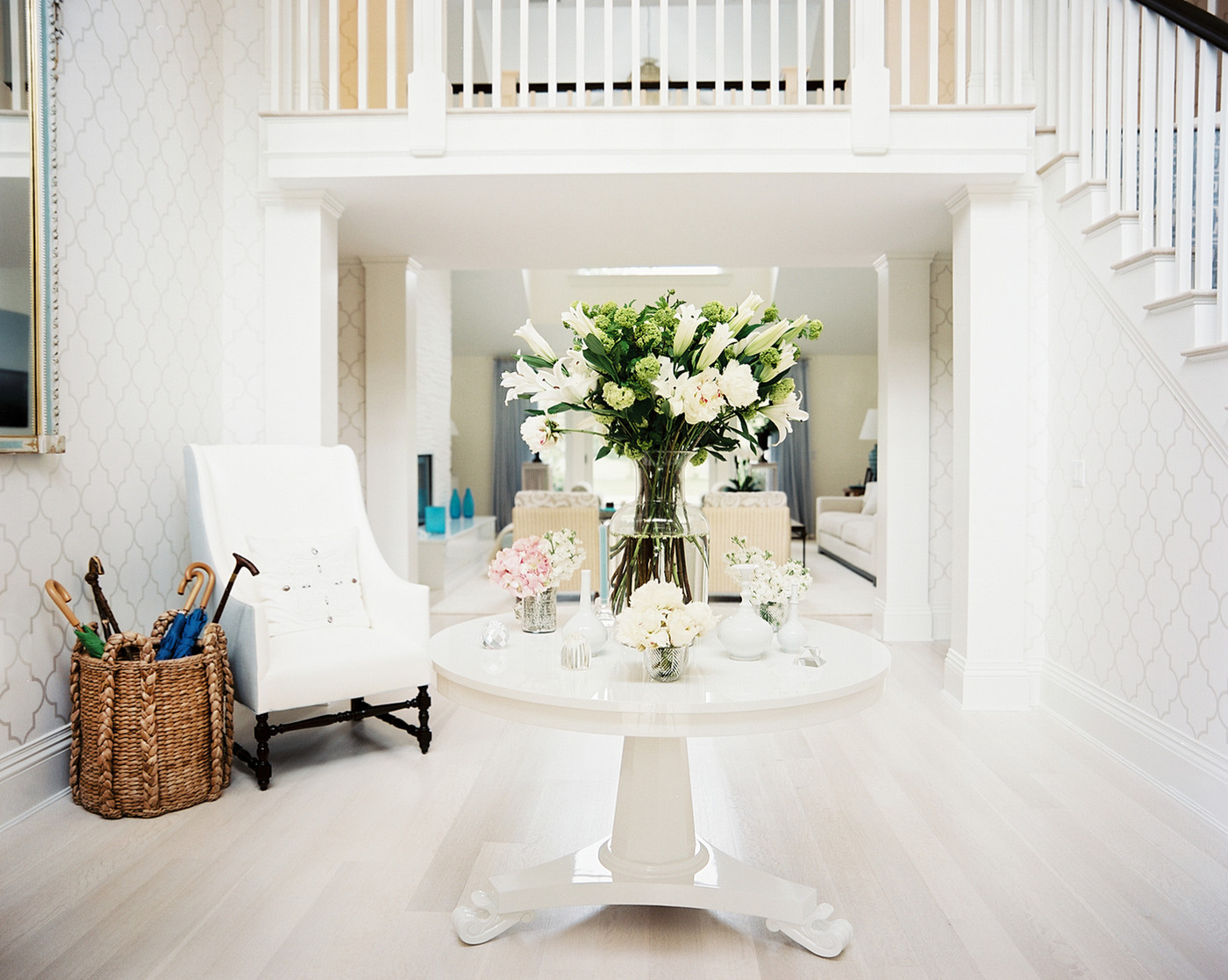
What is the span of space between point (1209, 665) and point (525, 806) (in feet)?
6.48

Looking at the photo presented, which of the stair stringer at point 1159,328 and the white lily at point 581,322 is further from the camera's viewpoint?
the stair stringer at point 1159,328

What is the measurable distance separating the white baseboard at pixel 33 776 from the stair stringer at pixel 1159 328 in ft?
11.1

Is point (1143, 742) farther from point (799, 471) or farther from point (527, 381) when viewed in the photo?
point (799, 471)

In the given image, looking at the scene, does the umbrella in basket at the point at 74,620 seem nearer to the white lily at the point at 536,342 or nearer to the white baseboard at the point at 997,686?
the white lily at the point at 536,342

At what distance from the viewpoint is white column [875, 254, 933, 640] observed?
14.9ft

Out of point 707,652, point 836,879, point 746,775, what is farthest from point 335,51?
point 836,879

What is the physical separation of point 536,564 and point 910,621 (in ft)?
10.7

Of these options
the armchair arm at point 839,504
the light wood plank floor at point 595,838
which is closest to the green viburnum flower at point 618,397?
the light wood plank floor at point 595,838

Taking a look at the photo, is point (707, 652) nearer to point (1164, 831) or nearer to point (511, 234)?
point (1164, 831)

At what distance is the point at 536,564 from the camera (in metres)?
1.92

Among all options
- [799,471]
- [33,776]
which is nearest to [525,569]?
[33,776]

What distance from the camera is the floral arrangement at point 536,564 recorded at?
6.30ft

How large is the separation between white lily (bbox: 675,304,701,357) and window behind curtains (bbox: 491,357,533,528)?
9.07 m

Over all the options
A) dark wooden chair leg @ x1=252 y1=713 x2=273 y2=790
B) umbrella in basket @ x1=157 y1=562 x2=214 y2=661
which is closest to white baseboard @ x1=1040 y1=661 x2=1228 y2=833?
dark wooden chair leg @ x1=252 y1=713 x2=273 y2=790
